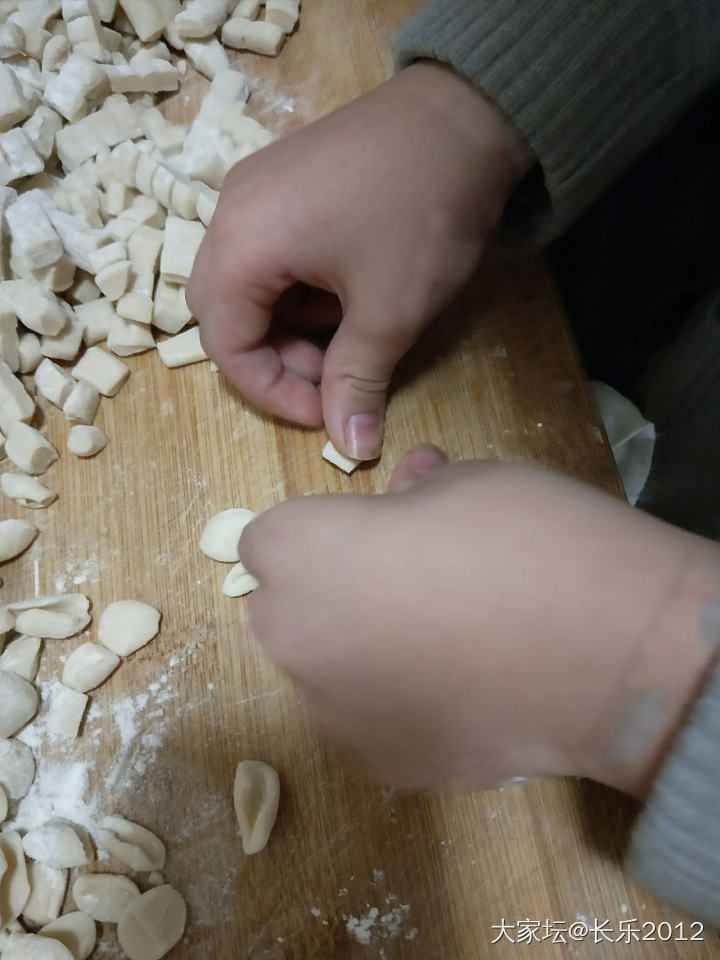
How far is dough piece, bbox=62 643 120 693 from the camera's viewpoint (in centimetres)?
55

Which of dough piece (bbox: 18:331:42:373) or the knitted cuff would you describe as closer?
the knitted cuff

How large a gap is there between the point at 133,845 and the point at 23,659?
0.15 meters

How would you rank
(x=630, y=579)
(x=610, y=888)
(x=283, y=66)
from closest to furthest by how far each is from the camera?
(x=630, y=579), (x=610, y=888), (x=283, y=66)

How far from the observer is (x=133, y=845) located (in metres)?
0.50

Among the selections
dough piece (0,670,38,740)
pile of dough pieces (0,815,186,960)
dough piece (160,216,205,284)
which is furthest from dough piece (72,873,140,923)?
dough piece (160,216,205,284)

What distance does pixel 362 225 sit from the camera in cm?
52

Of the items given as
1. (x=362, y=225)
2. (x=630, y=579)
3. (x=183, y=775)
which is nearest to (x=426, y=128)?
(x=362, y=225)

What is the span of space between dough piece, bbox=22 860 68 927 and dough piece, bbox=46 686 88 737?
0.09 meters

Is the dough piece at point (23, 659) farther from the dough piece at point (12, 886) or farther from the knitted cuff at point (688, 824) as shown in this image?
the knitted cuff at point (688, 824)

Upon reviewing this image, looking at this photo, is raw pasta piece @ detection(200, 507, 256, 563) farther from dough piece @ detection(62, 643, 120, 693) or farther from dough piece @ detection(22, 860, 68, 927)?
dough piece @ detection(22, 860, 68, 927)

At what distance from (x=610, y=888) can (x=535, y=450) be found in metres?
0.29

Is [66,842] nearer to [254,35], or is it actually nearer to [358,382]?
[358,382]

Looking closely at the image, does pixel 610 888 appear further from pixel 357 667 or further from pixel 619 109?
pixel 619 109

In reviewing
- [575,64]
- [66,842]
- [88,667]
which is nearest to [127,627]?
[88,667]
